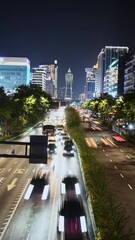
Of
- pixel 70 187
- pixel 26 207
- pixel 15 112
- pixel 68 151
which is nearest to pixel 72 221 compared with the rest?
pixel 26 207

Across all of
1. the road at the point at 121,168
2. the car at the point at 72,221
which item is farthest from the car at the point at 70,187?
the road at the point at 121,168

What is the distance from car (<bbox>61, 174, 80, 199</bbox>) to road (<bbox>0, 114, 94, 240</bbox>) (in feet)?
1.57

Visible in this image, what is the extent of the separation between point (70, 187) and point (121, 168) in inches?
554

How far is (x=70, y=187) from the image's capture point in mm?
34188

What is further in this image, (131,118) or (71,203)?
(131,118)

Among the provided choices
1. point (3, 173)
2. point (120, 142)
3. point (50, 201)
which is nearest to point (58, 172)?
point (3, 173)

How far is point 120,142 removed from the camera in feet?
259

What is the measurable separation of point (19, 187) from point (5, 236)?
12.8 meters

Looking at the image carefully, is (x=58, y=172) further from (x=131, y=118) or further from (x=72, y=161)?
(x=131, y=118)

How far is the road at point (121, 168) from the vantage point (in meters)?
30.5

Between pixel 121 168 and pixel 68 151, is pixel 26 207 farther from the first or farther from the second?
pixel 68 151

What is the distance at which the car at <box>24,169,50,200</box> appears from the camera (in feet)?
102

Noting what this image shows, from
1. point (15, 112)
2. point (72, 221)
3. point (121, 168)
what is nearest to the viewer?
point (72, 221)

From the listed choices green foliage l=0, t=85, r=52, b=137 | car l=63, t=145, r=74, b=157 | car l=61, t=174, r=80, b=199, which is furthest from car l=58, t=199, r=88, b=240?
green foliage l=0, t=85, r=52, b=137
